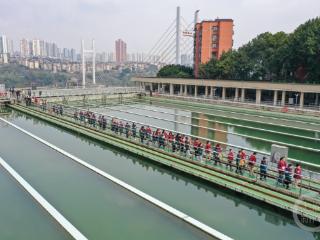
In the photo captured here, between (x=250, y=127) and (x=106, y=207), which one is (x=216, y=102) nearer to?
(x=250, y=127)

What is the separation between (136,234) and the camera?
30.1 ft

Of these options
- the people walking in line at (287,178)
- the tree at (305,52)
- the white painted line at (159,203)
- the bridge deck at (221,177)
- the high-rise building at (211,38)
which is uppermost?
the high-rise building at (211,38)

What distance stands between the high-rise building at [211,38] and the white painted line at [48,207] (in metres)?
52.1

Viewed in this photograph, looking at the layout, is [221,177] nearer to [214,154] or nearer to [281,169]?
[214,154]

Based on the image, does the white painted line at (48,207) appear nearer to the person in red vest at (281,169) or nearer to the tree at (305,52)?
the person in red vest at (281,169)

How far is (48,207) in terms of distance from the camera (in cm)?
1070

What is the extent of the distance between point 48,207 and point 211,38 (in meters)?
58.4

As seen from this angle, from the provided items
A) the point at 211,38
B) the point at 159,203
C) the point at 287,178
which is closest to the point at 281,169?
the point at 287,178

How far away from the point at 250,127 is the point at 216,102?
13.6 m

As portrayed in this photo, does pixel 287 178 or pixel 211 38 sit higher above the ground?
pixel 211 38

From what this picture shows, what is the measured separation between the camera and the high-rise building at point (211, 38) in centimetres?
6378

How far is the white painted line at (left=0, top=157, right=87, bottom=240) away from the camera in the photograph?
9032mm
